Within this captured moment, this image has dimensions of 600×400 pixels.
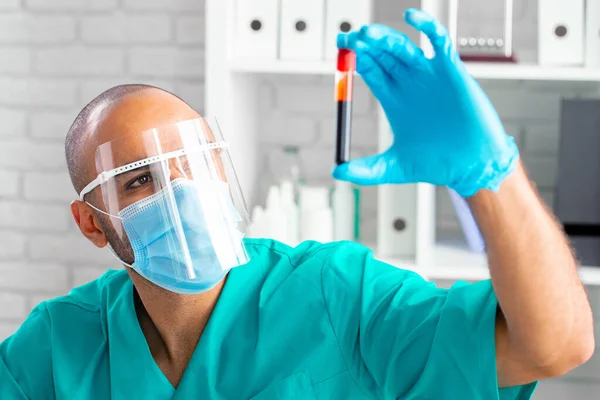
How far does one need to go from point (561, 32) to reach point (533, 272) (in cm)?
113

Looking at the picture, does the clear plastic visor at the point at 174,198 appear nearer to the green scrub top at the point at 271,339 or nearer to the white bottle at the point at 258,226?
the green scrub top at the point at 271,339

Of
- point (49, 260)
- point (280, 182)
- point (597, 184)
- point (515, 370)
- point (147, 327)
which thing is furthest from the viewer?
point (49, 260)

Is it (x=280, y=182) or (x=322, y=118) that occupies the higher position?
(x=322, y=118)

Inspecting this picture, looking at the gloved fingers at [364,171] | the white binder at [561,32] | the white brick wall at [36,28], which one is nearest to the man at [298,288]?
the gloved fingers at [364,171]

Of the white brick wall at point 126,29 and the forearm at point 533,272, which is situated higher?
the white brick wall at point 126,29

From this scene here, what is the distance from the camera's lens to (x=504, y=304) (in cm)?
93

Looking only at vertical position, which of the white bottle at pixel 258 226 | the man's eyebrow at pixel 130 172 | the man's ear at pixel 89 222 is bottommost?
the white bottle at pixel 258 226

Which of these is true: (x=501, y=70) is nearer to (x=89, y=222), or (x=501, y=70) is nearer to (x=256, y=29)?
(x=256, y=29)

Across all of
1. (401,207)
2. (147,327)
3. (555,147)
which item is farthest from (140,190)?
(555,147)

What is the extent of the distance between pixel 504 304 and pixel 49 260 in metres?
1.98

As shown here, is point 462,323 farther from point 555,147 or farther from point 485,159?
point 555,147

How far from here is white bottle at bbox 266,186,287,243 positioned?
194 cm

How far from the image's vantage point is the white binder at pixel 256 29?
1.93 m

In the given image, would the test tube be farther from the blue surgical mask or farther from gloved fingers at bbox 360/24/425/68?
the blue surgical mask
